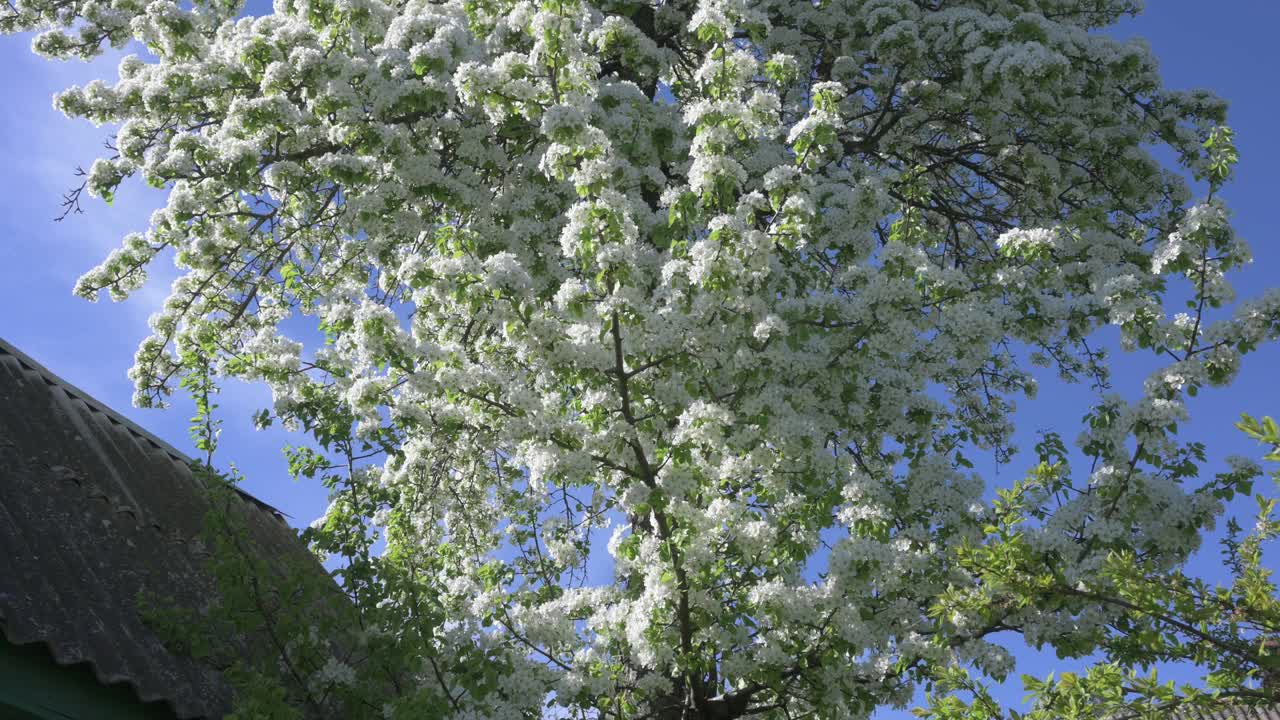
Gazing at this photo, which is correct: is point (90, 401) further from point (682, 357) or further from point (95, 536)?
point (682, 357)

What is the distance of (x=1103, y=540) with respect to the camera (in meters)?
6.27

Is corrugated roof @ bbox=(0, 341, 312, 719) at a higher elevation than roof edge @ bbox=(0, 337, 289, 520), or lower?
lower

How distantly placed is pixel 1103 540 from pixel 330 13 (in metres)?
6.51

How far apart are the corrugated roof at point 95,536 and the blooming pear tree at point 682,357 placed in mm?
697

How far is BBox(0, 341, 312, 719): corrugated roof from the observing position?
5.32m

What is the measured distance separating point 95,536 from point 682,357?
344 centimetres

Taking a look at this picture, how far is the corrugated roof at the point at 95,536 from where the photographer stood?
5324mm

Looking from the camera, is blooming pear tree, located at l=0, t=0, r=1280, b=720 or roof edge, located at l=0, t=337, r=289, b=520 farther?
roof edge, located at l=0, t=337, r=289, b=520

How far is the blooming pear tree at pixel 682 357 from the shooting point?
5.96 meters

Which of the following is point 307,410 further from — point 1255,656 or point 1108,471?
point 1255,656

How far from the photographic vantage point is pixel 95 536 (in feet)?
20.7

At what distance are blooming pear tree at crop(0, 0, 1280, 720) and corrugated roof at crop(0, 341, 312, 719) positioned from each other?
27.4 inches

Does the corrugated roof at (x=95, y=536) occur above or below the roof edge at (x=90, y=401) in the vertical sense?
below

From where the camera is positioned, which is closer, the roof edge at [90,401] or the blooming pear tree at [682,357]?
the blooming pear tree at [682,357]
